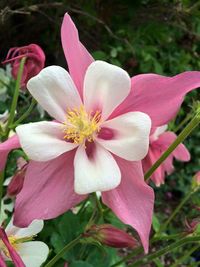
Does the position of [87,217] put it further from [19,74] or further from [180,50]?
[180,50]

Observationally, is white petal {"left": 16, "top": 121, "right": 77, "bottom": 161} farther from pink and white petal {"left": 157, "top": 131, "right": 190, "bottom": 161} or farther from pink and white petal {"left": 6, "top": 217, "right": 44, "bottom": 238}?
pink and white petal {"left": 157, "top": 131, "right": 190, "bottom": 161}

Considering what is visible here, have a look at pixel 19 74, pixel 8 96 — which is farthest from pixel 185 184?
pixel 19 74

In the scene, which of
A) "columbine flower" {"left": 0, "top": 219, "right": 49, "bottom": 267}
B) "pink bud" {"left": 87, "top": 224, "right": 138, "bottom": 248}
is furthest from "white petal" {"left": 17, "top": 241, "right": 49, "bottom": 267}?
"pink bud" {"left": 87, "top": 224, "right": 138, "bottom": 248}

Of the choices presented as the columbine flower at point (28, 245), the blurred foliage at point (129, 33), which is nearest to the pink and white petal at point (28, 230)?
the columbine flower at point (28, 245)

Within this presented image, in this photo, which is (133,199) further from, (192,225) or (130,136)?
(192,225)

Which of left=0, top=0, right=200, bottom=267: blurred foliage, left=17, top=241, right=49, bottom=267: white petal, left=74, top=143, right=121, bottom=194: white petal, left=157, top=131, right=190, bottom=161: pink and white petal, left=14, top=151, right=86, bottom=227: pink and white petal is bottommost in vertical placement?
left=0, top=0, right=200, bottom=267: blurred foliage

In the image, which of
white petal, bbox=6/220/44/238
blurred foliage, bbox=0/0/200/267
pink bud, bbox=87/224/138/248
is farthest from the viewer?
blurred foliage, bbox=0/0/200/267
